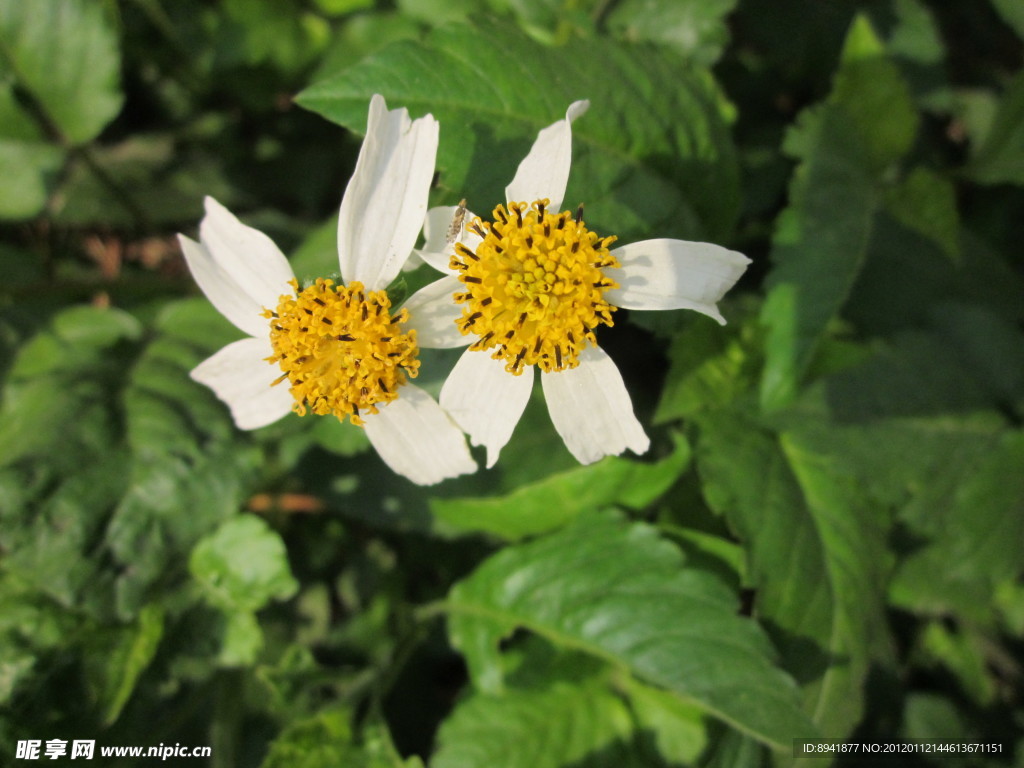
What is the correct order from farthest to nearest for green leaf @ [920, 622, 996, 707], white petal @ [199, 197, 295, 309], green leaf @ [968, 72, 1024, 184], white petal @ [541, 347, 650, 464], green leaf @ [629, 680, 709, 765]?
green leaf @ [920, 622, 996, 707] → green leaf @ [968, 72, 1024, 184] → green leaf @ [629, 680, 709, 765] → white petal @ [199, 197, 295, 309] → white petal @ [541, 347, 650, 464]

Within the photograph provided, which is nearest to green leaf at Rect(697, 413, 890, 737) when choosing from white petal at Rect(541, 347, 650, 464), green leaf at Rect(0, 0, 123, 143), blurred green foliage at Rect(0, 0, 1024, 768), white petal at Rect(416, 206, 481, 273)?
blurred green foliage at Rect(0, 0, 1024, 768)

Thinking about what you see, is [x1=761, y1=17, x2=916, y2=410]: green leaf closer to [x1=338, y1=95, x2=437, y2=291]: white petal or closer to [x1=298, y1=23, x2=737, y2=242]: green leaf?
[x1=298, y1=23, x2=737, y2=242]: green leaf

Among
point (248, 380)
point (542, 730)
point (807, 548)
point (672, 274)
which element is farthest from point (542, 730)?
point (672, 274)

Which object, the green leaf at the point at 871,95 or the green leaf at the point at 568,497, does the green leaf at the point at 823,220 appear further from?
the green leaf at the point at 568,497

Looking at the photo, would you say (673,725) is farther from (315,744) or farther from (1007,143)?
(1007,143)

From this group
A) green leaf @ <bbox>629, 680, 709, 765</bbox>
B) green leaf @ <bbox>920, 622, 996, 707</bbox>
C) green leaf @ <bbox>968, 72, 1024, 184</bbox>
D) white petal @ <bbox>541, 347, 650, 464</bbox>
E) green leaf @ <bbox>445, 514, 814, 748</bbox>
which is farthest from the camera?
green leaf @ <bbox>920, 622, 996, 707</bbox>
